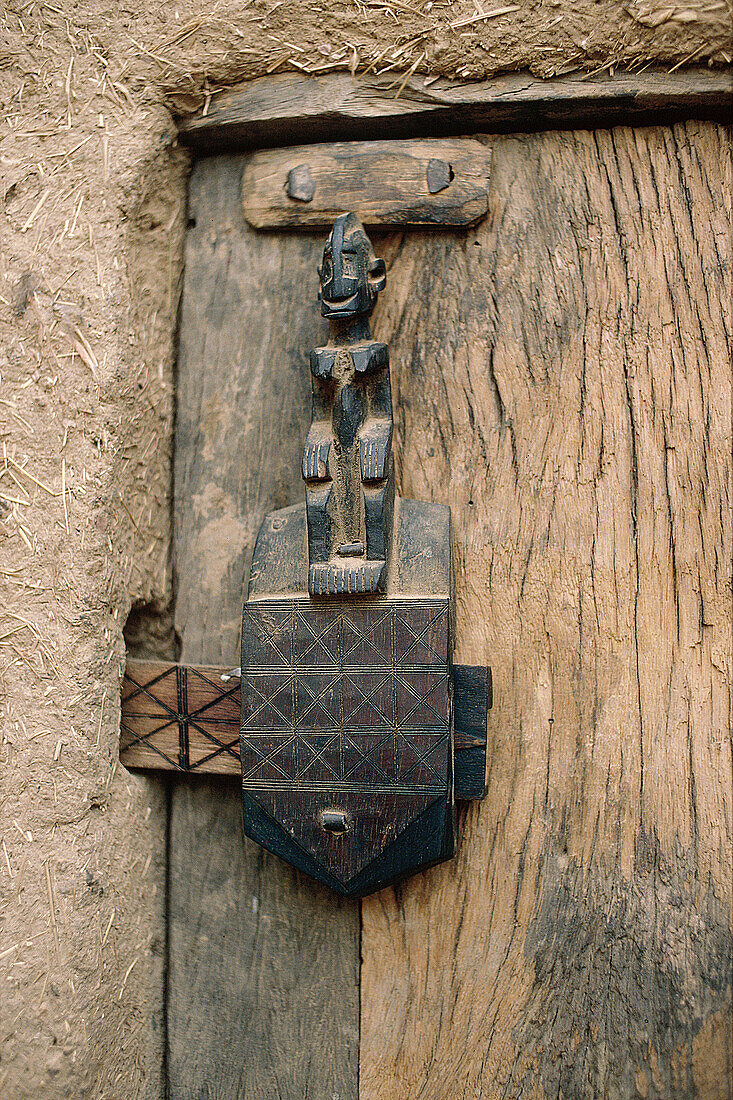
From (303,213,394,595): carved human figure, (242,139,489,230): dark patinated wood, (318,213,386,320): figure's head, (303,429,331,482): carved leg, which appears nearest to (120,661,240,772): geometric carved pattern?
(303,213,394,595): carved human figure

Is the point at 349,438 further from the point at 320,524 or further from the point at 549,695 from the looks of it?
the point at 549,695

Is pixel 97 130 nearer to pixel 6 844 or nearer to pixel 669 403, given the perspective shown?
pixel 669 403

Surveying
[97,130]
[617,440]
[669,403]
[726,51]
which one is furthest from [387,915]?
[726,51]

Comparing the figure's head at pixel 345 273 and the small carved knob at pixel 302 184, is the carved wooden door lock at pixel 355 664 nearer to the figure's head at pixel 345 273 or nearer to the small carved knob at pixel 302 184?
the figure's head at pixel 345 273

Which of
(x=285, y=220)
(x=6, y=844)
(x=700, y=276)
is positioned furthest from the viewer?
(x=285, y=220)

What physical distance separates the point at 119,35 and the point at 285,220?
0.46 metres

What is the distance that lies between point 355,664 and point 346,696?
0.06 meters

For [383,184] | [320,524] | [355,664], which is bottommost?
[355,664]

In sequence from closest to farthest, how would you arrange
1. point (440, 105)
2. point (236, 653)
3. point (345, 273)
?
point (345, 273) → point (440, 105) → point (236, 653)

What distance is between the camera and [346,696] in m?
1.34

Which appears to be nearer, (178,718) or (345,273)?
(345,273)

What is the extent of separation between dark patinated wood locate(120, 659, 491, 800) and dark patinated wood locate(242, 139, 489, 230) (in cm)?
97

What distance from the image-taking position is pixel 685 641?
4.72 ft

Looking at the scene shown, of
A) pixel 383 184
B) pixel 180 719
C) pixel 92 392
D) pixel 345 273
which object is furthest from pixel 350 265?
pixel 180 719
